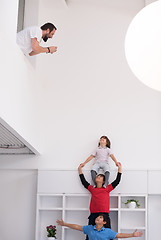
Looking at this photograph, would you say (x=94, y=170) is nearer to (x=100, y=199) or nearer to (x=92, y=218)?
(x=100, y=199)

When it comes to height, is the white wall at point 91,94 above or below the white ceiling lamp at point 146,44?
above

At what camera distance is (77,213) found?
6230mm

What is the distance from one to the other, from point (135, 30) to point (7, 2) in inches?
140

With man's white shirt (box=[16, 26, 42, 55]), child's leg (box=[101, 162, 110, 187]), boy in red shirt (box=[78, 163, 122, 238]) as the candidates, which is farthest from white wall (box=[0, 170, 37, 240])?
man's white shirt (box=[16, 26, 42, 55])

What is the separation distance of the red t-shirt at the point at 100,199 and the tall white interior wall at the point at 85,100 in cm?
53

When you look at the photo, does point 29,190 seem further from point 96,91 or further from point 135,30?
point 135,30

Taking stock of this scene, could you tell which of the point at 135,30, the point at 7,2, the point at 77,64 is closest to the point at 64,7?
the point at 77,64

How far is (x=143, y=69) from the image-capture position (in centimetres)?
161

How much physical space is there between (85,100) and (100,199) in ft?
4.96

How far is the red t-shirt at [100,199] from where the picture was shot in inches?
230

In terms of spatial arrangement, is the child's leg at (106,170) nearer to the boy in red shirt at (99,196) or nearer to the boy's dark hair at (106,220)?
the boy in red shirt at (99,196)

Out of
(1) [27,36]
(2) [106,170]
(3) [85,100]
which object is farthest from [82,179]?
(1) [27,36]

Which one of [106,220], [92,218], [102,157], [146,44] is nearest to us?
[146,44]

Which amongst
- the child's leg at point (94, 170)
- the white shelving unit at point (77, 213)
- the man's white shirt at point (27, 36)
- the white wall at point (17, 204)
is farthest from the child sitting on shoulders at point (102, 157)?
the man's white shirt at point (27, 36)
